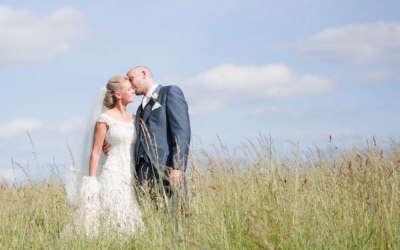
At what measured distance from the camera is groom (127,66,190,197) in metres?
6.16

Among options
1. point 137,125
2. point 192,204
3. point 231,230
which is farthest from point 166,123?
point 231,230

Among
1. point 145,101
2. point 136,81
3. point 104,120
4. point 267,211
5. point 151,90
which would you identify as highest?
point 136,81

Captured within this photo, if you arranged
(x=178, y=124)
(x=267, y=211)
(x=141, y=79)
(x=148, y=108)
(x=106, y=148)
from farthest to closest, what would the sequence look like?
(x=106, y=148) < (x=141, y=79) < (x=148, y=108) < (x=178, y=124) < (x=267, y=211)

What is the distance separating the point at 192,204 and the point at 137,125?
1283 millimetres

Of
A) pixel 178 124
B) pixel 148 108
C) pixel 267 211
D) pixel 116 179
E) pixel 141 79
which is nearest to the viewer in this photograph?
pixel 267 211

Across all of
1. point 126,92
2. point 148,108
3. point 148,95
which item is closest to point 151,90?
A: point 148,95

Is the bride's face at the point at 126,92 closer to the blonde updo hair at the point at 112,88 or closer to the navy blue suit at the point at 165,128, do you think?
the blonde updo hair at the point at 112,88

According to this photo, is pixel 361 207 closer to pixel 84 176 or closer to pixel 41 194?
pixel 84 176

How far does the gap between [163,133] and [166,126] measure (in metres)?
0.09

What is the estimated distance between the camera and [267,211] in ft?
15.7

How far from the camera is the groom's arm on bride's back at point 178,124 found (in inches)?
241

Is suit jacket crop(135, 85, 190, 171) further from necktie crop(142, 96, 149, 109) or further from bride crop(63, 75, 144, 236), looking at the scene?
bride crop(63, 75, 144, 236)

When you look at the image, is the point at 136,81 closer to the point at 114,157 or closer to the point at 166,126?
the point at 166,126

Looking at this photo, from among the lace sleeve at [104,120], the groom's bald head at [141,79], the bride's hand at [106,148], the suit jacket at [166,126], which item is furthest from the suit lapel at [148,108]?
the bride's hand at [106,148]
